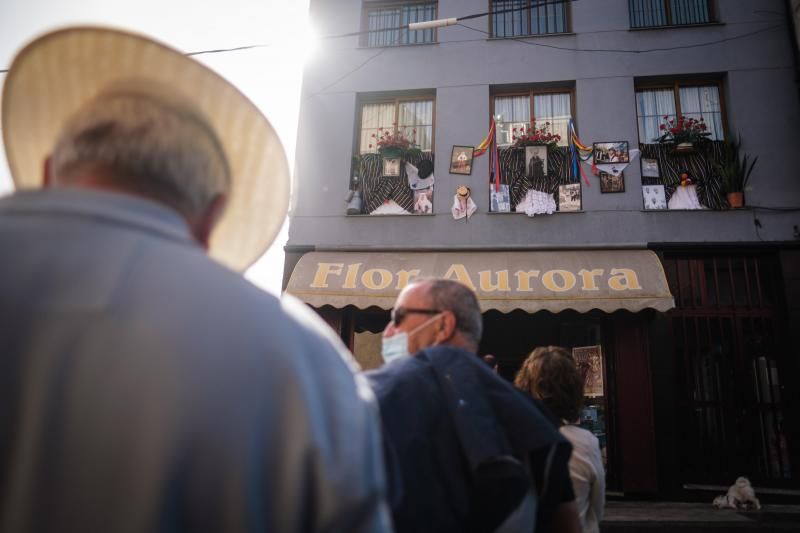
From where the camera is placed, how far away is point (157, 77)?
46.8 inches

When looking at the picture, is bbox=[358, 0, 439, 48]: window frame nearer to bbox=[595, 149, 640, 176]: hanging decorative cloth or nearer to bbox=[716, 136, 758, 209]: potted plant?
bbox=[595, 149, 640, 176]: hanging decorative cloth

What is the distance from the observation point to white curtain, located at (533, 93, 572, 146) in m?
10.1

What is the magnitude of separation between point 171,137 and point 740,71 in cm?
1142

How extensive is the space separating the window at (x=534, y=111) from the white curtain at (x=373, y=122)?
2204 millimetres

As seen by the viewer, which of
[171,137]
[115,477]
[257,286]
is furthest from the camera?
[171,137]

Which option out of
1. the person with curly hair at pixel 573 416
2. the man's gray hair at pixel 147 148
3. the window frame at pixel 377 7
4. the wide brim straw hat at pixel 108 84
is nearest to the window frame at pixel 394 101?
the window frame at pixel 377 7

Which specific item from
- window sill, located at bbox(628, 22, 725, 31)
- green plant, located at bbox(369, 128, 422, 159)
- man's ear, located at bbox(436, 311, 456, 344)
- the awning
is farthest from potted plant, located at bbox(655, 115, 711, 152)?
man's ear, located at bbox(436, 311, 456, 344)

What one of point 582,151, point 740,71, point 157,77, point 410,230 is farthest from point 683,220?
point 157,77

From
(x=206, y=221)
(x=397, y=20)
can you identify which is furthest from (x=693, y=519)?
(x=397, y=20)

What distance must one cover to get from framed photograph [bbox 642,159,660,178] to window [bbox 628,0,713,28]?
2.82 m

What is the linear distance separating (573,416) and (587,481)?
0.36 m

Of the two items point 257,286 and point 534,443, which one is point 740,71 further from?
point 257,286

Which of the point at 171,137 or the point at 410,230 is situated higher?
the point at 410,230

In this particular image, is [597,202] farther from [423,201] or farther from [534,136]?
[423,201]
